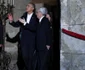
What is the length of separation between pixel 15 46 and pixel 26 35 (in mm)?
979

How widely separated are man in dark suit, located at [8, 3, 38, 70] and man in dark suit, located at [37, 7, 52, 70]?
226 millimetres

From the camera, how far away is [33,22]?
313 inches

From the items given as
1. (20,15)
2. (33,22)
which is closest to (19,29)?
(20,15)

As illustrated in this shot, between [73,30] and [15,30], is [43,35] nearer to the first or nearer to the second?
[73,30]

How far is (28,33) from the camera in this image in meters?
8.02

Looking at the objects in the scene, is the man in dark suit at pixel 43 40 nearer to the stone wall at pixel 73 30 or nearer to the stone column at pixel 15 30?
the stone wall at pixel 73 30

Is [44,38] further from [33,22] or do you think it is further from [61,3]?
[61,3]

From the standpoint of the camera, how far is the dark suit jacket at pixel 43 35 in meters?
7.66

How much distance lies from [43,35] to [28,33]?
1.60 feet

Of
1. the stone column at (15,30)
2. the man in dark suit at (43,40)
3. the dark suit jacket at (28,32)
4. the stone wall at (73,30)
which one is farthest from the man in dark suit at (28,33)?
the stone wall at (73,30)

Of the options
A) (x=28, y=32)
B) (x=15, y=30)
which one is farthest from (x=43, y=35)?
(x=15, y=30)

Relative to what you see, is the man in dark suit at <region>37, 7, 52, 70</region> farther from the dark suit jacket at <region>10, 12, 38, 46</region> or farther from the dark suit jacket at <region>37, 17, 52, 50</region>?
the dark suit jacket at <region>10, 12, 38, 46</region>

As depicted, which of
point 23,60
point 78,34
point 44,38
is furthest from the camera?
point 23,60

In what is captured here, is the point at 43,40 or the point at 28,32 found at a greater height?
the point at 28,32
